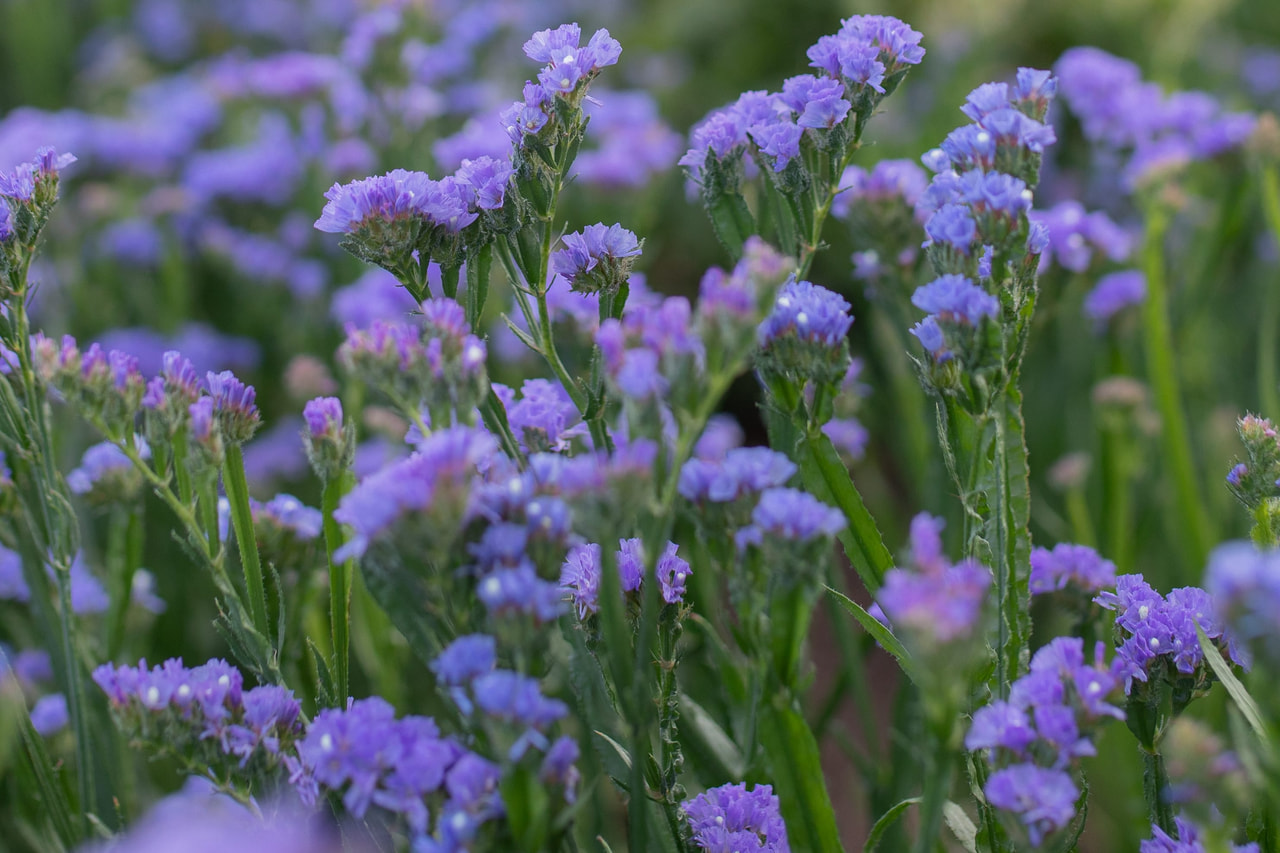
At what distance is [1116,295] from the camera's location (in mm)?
1602

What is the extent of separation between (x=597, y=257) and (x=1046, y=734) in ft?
1.67

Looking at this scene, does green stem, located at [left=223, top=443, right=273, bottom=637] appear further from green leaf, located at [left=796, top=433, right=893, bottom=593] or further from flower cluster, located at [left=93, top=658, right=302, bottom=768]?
green leaf, located at [left=796, top=433, right=893, bottom=593]

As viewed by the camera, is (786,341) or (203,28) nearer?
(786,341)

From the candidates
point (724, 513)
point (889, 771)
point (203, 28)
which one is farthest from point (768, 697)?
point (203, 28)

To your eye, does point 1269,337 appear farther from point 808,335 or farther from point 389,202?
point 389,202

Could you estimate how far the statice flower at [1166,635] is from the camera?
31.5 inches

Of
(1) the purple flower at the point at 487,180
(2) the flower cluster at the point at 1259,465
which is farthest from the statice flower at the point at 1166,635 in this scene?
(1) the purple flower at the point at 487,180

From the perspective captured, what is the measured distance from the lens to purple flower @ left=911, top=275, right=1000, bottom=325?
2.56ft

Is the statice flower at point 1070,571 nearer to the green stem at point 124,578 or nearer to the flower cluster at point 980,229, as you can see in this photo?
the flower cluster at point 980,229

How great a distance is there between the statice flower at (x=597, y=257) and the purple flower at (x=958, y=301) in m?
0.25

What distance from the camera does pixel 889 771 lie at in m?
1.21

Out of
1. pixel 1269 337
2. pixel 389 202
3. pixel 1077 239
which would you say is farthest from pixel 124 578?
pixel 1269 337

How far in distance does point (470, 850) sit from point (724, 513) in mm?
264

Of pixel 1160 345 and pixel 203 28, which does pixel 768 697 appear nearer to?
pixel 1160 345
